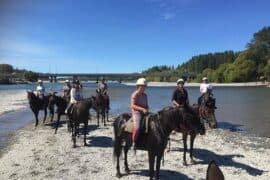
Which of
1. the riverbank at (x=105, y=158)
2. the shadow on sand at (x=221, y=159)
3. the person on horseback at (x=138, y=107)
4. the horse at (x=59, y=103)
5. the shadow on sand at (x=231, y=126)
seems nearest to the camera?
the person on horseback at (x=138, y=107)

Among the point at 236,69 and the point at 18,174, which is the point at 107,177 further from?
the point at 236,69

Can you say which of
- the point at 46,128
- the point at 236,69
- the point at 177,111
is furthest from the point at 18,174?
the point at 236,69

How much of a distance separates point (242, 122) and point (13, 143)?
16.0m

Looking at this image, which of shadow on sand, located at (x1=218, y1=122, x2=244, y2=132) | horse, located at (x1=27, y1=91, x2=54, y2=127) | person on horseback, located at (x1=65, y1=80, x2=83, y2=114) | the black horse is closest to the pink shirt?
person on horseback, located at (x1=65, y1=80, x2=83, y2=114)

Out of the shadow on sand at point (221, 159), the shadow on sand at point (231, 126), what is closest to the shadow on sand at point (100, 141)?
the shadow on sand at point (221, 159)

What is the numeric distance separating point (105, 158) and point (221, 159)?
4.04 metres

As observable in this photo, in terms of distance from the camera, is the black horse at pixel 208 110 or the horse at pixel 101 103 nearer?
the black horse at pixel 208 110

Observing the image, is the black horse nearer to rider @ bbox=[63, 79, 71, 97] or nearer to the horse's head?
the horse's head

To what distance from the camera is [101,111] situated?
22.9 metres

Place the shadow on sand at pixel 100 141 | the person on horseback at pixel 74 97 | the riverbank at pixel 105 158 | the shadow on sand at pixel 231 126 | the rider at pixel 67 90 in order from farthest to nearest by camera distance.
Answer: the shadow on sand at pixel 231 126 < the rider at pixel 67 90 < the person on horseback at pixel 74 97 < the shadow on sand at pixel 100 141 < the riverbank at pixel 105 158

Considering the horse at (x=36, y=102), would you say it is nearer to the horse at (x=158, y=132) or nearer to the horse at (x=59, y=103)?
the horse at (x=59, y=103)

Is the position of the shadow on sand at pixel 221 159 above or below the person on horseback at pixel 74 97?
below

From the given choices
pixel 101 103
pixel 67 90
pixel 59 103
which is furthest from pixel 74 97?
pixel 101 103

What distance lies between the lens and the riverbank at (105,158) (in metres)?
11.0
